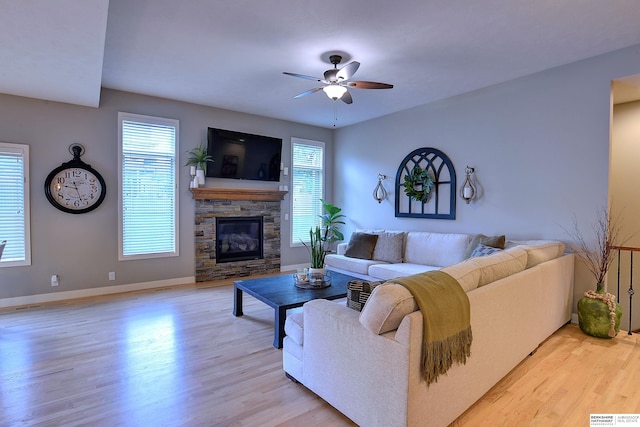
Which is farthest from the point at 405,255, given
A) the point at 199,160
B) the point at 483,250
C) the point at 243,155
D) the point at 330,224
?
the point at 199,160

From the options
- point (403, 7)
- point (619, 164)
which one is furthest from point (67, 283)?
point (619, 164)

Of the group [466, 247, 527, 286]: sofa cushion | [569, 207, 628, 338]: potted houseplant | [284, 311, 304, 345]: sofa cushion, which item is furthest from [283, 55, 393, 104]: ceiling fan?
[569, 207, 628, 338]: potted houseplant

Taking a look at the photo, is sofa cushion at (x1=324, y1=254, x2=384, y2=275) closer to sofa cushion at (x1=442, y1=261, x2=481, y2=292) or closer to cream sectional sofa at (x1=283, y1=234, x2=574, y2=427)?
cream sectional sofa at (x1=283, y1=234, x2=574, y2=427)

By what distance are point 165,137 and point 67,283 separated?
247cm

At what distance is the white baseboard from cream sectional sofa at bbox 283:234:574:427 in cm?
345

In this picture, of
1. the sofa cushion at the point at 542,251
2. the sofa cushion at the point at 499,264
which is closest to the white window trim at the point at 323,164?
the sofa cushion at the point at 542,251

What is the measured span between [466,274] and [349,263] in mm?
3061

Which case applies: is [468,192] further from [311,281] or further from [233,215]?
[233,215]

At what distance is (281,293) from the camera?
339 centimetres

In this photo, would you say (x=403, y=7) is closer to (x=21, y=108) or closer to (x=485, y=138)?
(x=485, y=138)

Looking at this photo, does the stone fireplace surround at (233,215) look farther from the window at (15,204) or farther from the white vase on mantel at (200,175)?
the window at (15,204)

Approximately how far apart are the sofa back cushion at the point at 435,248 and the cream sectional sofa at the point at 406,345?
1505mm

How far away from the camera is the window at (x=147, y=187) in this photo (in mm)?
4891

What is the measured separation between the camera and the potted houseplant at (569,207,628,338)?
129 inches
